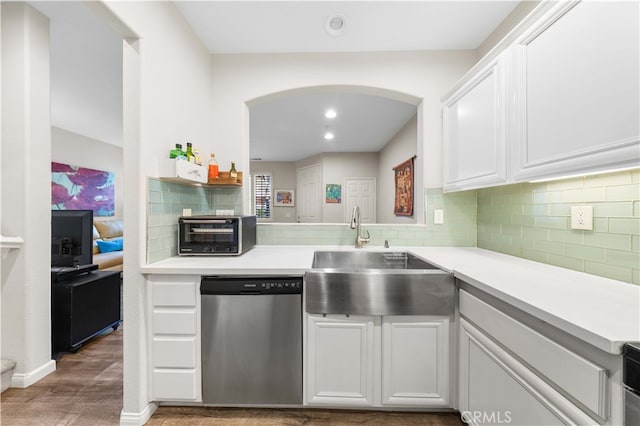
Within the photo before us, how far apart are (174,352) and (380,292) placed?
117 centimetres

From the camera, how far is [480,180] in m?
1.64

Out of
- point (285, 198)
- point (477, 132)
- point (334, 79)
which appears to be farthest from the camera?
point (285, 198)

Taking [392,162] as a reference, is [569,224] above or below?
below

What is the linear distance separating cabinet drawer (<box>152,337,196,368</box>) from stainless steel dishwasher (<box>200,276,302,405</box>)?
7 centimetres

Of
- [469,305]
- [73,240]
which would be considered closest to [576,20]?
[469,305]

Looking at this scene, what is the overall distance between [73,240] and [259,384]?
199cm

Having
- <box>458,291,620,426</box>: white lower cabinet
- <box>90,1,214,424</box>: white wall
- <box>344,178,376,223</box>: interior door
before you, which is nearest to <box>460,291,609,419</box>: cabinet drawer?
<box>458,291,620,426</box>: white lower cabinet

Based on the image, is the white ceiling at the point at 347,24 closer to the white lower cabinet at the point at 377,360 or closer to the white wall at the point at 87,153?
the white lower cabinet at the point at 377,360

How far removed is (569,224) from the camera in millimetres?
1358

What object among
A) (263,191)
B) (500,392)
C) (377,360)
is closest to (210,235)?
(377,360)

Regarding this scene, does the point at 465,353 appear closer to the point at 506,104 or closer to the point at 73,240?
the point at 506,104

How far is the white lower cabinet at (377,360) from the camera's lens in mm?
1451

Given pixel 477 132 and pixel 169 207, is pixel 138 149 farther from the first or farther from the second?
pixel 477 132

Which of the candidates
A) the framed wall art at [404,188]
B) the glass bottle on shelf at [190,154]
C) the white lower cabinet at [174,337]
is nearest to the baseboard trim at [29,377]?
the white lower cabinet at [174,337]
